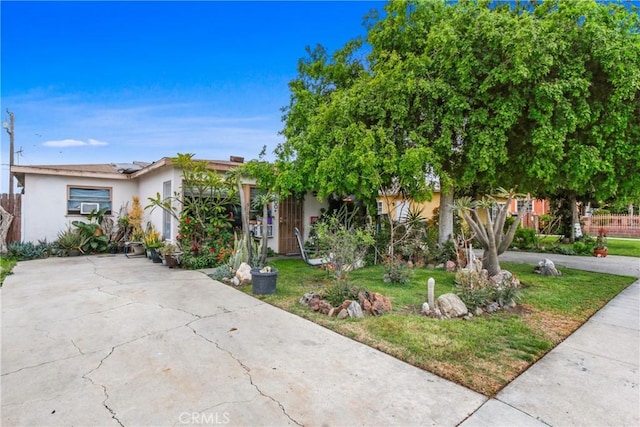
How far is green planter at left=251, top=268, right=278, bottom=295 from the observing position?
18.1 ft

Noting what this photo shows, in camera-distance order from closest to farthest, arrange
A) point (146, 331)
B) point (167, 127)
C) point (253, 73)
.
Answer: point (146, 331) < point (253, 73) < point (167, 127)

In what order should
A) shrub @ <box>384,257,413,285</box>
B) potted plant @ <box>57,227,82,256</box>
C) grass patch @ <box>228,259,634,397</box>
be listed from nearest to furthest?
grass patch @ <box>228,259,634,397</box> < shrub @ <box>384,257,413,285</box> < potted plant @ <box>57,227,82,256</box>

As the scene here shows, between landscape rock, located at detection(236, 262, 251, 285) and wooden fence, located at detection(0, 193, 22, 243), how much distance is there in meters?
8.32

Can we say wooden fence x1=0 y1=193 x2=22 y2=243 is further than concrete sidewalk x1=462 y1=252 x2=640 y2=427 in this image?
Yes

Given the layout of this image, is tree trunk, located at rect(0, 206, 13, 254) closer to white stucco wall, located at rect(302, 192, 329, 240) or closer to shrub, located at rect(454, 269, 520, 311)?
white stucco wall, located at rect(302, 192, 329, 240)

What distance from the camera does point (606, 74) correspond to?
643cm

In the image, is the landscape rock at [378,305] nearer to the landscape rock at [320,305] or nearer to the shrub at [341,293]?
the shrub at [341,293]

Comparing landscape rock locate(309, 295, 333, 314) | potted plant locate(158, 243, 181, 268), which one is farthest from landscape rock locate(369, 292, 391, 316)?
potted plant locate(158, 243, 181, 268)

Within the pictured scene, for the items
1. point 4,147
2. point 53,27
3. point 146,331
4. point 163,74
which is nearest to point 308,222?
point 163,74

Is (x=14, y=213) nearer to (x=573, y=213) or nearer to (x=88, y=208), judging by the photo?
(x=88, y=208)

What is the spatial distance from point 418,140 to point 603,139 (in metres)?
3.71

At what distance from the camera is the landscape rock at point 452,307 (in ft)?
14.5

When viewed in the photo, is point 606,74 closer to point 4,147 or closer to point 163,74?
point 163,74

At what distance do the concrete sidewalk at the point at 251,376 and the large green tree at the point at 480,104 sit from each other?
3635 mm
